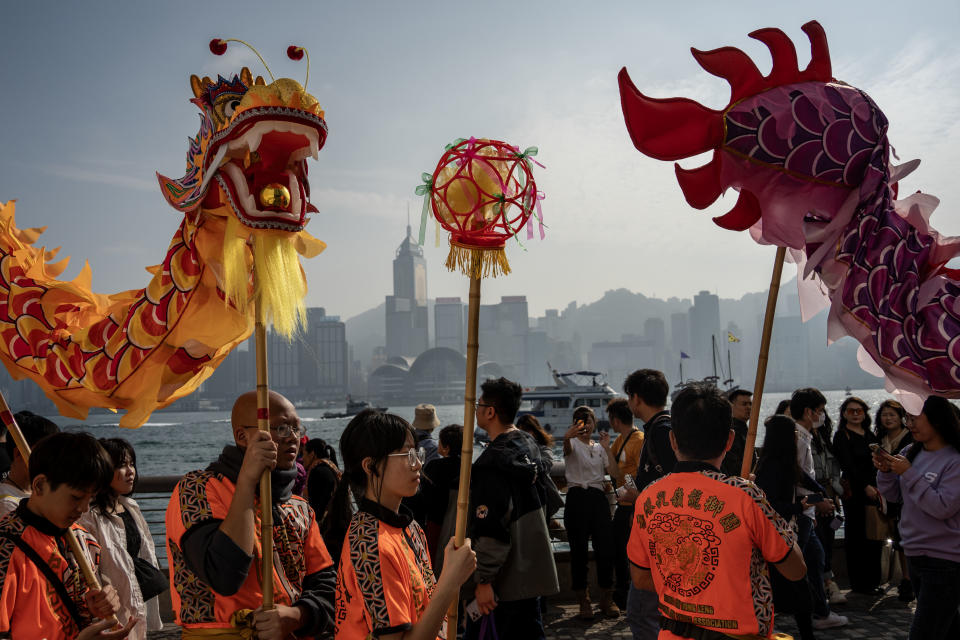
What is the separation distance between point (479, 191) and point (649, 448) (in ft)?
7.29

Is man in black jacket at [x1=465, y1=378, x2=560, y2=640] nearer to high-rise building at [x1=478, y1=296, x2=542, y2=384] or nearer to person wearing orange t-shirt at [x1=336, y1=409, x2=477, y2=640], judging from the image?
person wearing orange t-shirt at [x1=336, y1=409, x2=477, y2=640]

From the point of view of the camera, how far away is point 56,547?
2.38 meters

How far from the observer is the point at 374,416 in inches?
98.3

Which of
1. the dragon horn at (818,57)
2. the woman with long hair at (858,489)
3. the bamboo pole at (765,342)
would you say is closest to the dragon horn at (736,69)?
the dragon horn at (818,57)

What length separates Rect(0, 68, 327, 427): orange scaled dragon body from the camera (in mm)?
2504

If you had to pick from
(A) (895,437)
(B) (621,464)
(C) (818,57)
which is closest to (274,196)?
(C) (818,57)

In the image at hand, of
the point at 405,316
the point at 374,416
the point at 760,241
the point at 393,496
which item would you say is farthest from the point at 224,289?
the point at 405,316

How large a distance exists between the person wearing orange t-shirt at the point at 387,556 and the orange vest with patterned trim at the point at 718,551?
0.71m

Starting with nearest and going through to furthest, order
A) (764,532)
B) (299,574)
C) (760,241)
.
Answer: (764,532) < (299,574) < (760,241)

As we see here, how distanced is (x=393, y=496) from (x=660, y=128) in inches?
56.1

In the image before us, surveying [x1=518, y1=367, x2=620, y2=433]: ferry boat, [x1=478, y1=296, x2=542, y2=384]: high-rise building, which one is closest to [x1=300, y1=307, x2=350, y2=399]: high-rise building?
[x1=478, y1=296, x2=542, y2=384]: high-rise building

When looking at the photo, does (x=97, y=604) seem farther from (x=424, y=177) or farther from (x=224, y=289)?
(x=424, y=177)

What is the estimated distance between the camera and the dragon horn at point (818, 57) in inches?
98.7

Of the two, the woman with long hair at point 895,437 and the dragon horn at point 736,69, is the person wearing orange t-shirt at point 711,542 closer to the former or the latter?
the dragon horn at point 736,69
